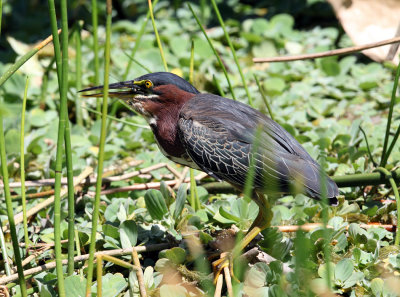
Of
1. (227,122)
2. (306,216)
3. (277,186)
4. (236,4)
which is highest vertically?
(236,4)

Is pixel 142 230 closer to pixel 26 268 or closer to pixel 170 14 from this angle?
pixel 26 268

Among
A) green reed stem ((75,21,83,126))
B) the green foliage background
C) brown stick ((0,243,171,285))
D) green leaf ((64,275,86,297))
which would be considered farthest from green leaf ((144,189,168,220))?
green reed stem ((75,21,83,126))

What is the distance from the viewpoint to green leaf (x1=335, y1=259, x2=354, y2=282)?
102 inches

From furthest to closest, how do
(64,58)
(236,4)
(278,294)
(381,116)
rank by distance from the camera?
(236,4) → (381,116) → (278,294) → (64,58)

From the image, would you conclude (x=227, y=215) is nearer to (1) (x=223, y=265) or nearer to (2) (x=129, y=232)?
(1) (x=223, y=265)

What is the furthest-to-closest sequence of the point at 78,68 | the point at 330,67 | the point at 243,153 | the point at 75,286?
the point at 330,67, the point at 78,68, the point at 243,153, the point at 75,286

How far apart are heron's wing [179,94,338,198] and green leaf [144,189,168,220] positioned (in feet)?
1.00

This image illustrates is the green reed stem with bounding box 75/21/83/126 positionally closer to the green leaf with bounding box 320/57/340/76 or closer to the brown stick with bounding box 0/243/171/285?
the brown stick with bounding box 0/243/171/285

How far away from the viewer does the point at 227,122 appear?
3090 millimetres

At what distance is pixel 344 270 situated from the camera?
2.60m

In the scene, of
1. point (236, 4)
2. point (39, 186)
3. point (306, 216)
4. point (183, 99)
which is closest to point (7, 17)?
point (236, 4)

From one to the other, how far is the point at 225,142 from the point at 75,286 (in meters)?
1.07

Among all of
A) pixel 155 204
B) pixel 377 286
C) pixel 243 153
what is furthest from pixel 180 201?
pixel 377 286

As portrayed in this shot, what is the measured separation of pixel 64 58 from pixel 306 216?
1787 millimetres
